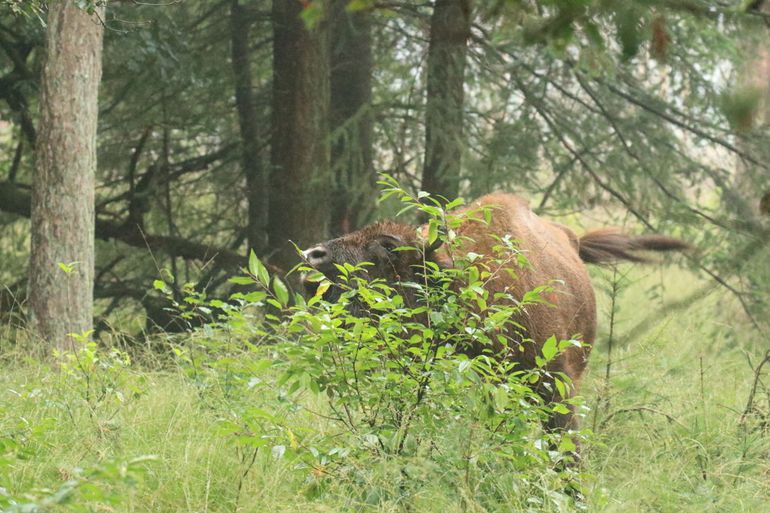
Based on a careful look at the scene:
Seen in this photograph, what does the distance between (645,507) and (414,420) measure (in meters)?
1.24

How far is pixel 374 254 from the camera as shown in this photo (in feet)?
19.8

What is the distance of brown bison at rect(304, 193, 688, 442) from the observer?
5910 millimetres

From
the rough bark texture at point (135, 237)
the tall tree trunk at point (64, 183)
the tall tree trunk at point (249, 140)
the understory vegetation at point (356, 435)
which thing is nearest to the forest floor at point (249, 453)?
the understory vegetation at point (356, 435)

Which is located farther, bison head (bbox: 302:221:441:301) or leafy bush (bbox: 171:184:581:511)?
bison head (bbox: 302:221:441:301)

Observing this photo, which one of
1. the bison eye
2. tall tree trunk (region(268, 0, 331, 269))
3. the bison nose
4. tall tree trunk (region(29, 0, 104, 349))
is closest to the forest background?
tall tree trunk (region(268, 0, 331, 269))

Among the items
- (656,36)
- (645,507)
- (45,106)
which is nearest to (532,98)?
(45,106)

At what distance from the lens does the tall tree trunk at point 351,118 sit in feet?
35.2

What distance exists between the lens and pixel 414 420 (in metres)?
4.70

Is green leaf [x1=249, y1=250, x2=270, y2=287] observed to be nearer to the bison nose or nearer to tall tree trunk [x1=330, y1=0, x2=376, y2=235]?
the bison nose

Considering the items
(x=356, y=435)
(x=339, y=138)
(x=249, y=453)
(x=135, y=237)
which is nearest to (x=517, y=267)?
(x=356, y=435)

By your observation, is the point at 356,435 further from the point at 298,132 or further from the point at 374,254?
the point at 298,132

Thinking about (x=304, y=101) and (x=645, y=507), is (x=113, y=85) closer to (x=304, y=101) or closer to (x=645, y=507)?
(x=304, y=101)

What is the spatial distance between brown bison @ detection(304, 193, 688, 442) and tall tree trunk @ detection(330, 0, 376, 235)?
3527mm

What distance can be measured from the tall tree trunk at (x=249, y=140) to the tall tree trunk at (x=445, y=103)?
2.03m
